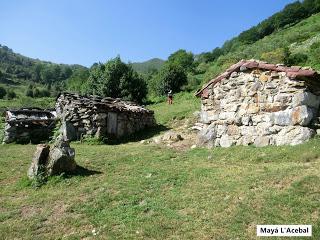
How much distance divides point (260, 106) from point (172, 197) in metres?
5.30

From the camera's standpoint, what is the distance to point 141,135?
59.8ft

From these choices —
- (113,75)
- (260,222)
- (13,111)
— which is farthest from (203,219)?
(113,75)

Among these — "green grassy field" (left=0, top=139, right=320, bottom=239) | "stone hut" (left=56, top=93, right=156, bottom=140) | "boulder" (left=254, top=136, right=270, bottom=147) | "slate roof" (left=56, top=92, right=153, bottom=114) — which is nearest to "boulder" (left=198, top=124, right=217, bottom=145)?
"green grassy field" (left=0, top=139, right=320, bottom=239)

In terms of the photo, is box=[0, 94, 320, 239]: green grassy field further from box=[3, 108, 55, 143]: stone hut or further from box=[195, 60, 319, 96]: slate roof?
box=[3, 108, 55, 143]: stone hut

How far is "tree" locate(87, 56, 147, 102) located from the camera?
32.2 m

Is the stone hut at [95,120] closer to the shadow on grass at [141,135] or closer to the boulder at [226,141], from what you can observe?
the shadow on grass at [141,135]

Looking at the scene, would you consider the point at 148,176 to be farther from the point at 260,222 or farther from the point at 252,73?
the point at 252,73

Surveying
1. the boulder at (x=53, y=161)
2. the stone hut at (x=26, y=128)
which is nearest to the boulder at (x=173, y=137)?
the boulder at (x=53, y=161)

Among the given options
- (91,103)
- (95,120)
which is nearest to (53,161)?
(95,120)

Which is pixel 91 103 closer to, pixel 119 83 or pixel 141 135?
pixel 141 135

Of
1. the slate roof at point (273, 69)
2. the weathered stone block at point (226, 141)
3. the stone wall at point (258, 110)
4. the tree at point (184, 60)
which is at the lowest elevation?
the weathered stone block at point (226, 141)

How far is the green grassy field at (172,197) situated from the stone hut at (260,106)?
0.80m

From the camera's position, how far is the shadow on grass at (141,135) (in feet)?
55.7

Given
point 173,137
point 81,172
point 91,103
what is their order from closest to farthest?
point 81,172, point 173,137, point 91,103
